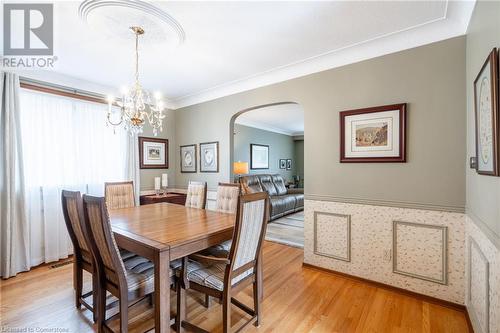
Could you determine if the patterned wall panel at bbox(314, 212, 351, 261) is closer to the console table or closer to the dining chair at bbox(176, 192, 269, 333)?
the dining chair at bbox(176, 192, 269, 333)

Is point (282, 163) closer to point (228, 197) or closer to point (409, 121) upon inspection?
point (228, 197)

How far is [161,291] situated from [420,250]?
2314mm

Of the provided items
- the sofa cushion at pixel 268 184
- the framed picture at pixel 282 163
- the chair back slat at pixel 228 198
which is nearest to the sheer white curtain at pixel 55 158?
the chair back slat at pixel 228 198

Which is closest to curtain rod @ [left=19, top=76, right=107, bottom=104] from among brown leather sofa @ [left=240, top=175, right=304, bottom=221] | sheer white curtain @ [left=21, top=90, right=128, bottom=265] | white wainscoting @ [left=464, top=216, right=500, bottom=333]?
sheer white curtain @ [left=21, top=90, right=128, bottom=265]

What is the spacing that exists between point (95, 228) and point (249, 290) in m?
1.58

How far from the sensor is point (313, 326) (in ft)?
6.08

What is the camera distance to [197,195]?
3.06m

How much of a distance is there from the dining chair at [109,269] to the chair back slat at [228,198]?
114 centimetres

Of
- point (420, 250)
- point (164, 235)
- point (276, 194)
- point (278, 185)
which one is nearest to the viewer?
point (164, 235)

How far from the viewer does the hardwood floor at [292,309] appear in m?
1.85

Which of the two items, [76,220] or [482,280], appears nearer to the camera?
[482,280]

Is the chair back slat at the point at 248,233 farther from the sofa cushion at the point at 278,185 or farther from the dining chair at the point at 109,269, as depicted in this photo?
the sofa cushion at the point at 278,185

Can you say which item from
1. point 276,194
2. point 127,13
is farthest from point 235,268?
point 276,194

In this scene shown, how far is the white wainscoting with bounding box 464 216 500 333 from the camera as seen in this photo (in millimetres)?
1264
